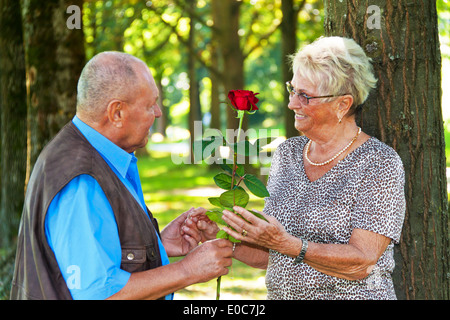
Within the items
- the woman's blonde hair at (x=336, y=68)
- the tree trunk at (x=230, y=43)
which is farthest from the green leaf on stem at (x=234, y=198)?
the tree trunk at (x=230, y=43)

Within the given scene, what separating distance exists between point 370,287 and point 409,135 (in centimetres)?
106

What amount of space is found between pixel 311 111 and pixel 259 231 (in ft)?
2.75

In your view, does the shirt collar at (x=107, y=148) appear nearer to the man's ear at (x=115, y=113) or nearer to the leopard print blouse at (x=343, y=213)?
the man's ear at (x=115, y=113)

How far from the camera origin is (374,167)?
292cm

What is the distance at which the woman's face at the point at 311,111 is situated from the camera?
3.11m

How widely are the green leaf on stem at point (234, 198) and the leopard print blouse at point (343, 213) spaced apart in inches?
16.7

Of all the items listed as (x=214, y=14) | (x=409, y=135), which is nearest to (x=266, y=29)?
(x=214, y=14)

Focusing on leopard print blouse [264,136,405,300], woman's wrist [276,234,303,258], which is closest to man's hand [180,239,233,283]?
woman's wrist [276,234,303,258]

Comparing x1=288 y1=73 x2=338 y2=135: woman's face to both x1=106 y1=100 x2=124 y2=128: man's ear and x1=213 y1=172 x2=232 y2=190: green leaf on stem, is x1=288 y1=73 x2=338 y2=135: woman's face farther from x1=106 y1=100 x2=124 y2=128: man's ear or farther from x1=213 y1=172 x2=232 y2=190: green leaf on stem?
x1=106 y1=100 x2=124 y2=128: man's ear

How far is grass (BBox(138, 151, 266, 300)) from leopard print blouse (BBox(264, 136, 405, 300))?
1.32 ft

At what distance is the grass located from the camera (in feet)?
23.2

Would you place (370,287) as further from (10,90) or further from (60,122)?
(10,90)

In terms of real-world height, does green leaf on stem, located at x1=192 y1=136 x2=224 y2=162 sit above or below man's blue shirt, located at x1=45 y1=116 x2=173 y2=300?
above

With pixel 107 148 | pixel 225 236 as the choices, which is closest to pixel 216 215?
pixel 225 236
